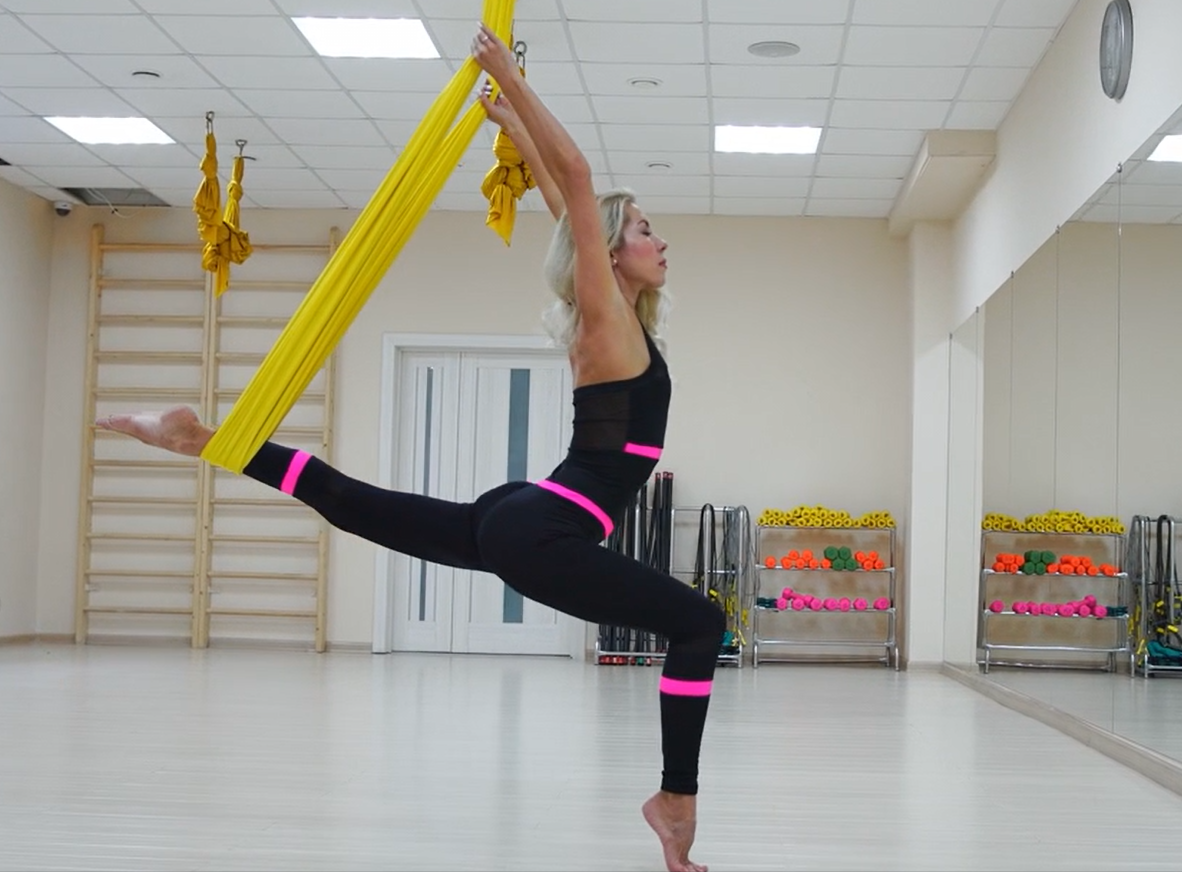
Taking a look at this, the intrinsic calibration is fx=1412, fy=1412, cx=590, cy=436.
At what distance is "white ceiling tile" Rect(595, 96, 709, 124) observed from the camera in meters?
7.46

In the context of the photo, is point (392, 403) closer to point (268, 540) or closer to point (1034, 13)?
point (268, 540)

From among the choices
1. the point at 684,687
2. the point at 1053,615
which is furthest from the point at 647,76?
the point at 684,687

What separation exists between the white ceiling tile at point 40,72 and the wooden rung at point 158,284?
252cm

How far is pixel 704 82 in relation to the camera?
7156mm

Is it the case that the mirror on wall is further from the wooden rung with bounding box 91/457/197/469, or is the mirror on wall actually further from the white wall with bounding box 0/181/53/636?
the white wall with bounding box 0/181/53/636

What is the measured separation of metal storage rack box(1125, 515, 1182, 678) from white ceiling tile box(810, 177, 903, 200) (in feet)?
12.9

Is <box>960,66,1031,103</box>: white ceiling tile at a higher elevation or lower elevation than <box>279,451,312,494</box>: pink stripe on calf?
higher

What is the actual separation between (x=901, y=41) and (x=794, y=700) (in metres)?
3.16

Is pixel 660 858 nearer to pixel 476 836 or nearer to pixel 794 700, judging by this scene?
pixel 476 836

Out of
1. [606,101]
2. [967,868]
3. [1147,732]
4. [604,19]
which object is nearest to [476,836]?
[967,868]

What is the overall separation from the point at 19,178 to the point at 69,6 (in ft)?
11.1

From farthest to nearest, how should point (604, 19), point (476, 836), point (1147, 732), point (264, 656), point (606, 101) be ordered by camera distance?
point (264, 656) < point (606, 101) < point (604, 19) < point (1147, 732) < point (476, 836)

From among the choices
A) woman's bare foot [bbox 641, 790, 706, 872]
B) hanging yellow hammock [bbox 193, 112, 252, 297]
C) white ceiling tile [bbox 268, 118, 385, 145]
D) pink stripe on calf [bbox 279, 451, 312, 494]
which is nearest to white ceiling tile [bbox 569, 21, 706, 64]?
white ceiling tile [bbox 268, 118, 385, 145]

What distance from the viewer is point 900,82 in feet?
23.1
